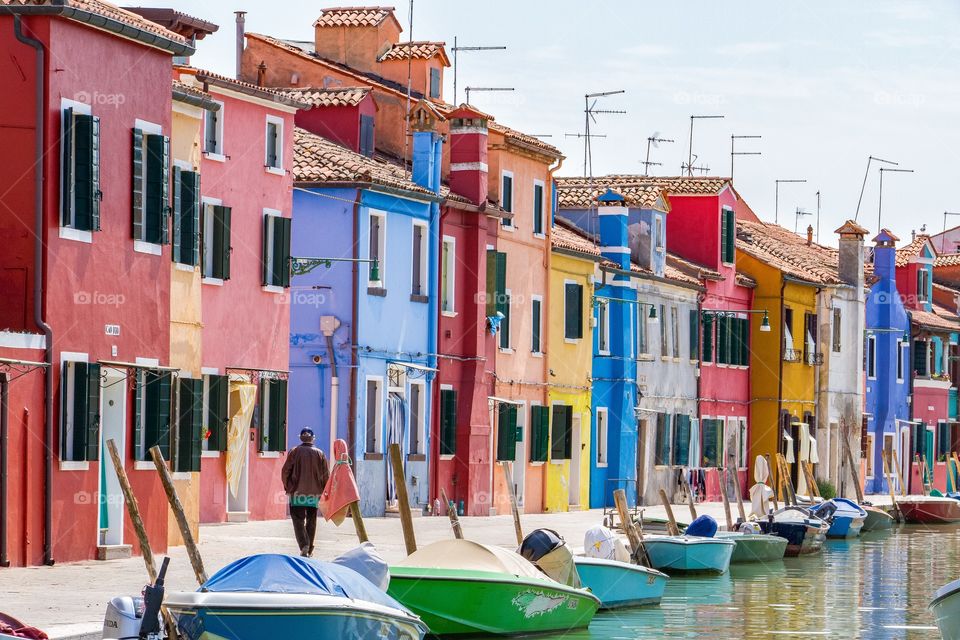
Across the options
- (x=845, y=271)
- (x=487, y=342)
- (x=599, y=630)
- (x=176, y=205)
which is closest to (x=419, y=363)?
(x=487, y=342)

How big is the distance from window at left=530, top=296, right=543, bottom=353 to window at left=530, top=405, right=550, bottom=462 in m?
1.38

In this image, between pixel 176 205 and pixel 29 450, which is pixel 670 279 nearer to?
pixel 176 205

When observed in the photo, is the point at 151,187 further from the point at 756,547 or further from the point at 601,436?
the point at 601,436

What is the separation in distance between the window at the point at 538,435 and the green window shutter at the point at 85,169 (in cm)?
2102

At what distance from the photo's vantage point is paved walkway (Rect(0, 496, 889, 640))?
19.4 meters

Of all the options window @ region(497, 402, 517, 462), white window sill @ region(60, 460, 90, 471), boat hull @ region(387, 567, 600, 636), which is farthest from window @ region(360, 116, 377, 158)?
boat hull @ region(387, 567, 600, 636)

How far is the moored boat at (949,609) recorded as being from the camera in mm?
20500

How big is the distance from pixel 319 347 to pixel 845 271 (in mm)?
Answer: 32179

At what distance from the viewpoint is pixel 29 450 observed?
2447 cm

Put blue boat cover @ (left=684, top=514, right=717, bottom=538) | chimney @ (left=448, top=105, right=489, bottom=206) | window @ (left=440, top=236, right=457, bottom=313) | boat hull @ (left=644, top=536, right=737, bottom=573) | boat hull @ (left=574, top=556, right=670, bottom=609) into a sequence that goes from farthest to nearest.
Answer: chimney @ (left=448, top=105, right=489, bottom=206) → window @ (left=440, top=236, right=457, bottom=313) → blue boat cover @ (left=684, top=514, right=717, bottom=538) → boat hull @ (left=644, top=536, right=737, bottom=573) → boat hull @ (left=574, top=556, right=670, bottom=609)

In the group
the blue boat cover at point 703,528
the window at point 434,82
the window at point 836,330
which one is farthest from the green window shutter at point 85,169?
the window at point 836,330

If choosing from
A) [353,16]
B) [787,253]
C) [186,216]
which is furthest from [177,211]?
[787,253]

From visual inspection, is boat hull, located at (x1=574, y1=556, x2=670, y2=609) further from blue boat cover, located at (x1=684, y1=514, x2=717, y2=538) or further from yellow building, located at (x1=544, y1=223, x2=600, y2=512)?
yellow building, located at (x1=544, y1=223, x2=600, y2=512)

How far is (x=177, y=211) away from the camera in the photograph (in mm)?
29469
